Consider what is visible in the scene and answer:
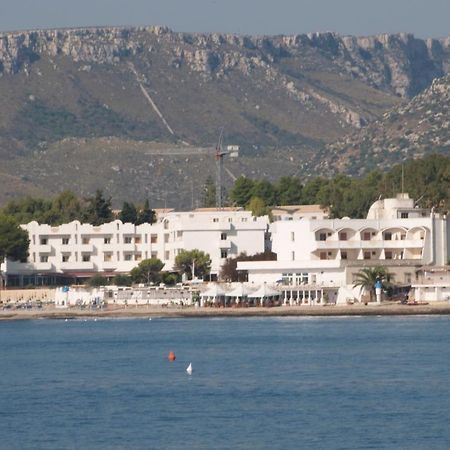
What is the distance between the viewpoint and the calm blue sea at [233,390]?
5388cm

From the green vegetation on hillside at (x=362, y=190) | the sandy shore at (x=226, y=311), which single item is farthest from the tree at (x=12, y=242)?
the green vegetation on hillside at (x=362, y=190)

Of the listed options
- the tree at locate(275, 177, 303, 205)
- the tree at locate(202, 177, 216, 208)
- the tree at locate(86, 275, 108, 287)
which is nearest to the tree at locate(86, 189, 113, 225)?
the tree at locate(86, 275, 108, 287)

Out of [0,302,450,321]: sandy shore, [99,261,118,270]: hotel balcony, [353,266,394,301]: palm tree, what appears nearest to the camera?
[0,302,450,321]: sandy shore

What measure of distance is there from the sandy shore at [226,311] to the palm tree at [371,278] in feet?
7.13

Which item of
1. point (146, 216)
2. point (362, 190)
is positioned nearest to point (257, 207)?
point (146, 216)

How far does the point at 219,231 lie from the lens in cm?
14275

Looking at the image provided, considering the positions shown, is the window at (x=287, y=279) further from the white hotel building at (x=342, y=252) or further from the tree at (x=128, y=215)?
the tree at (x=128, y=215)

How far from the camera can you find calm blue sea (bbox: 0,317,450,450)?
177ft

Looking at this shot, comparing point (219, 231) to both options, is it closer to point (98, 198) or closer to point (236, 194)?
point (98, 198)

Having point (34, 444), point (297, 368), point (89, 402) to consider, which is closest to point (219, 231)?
point (297, 368)

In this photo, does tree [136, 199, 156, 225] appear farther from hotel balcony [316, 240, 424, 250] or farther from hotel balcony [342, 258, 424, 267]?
hotel balcony [342, 258, 424, 267]

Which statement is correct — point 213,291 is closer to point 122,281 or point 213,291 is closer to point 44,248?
point 122,281

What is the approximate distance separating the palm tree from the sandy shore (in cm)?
217

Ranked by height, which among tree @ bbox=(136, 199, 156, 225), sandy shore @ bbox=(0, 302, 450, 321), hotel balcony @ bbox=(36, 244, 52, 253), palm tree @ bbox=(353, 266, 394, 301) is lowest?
sandy shore @ bbox=(0, 302, 450, 321)
